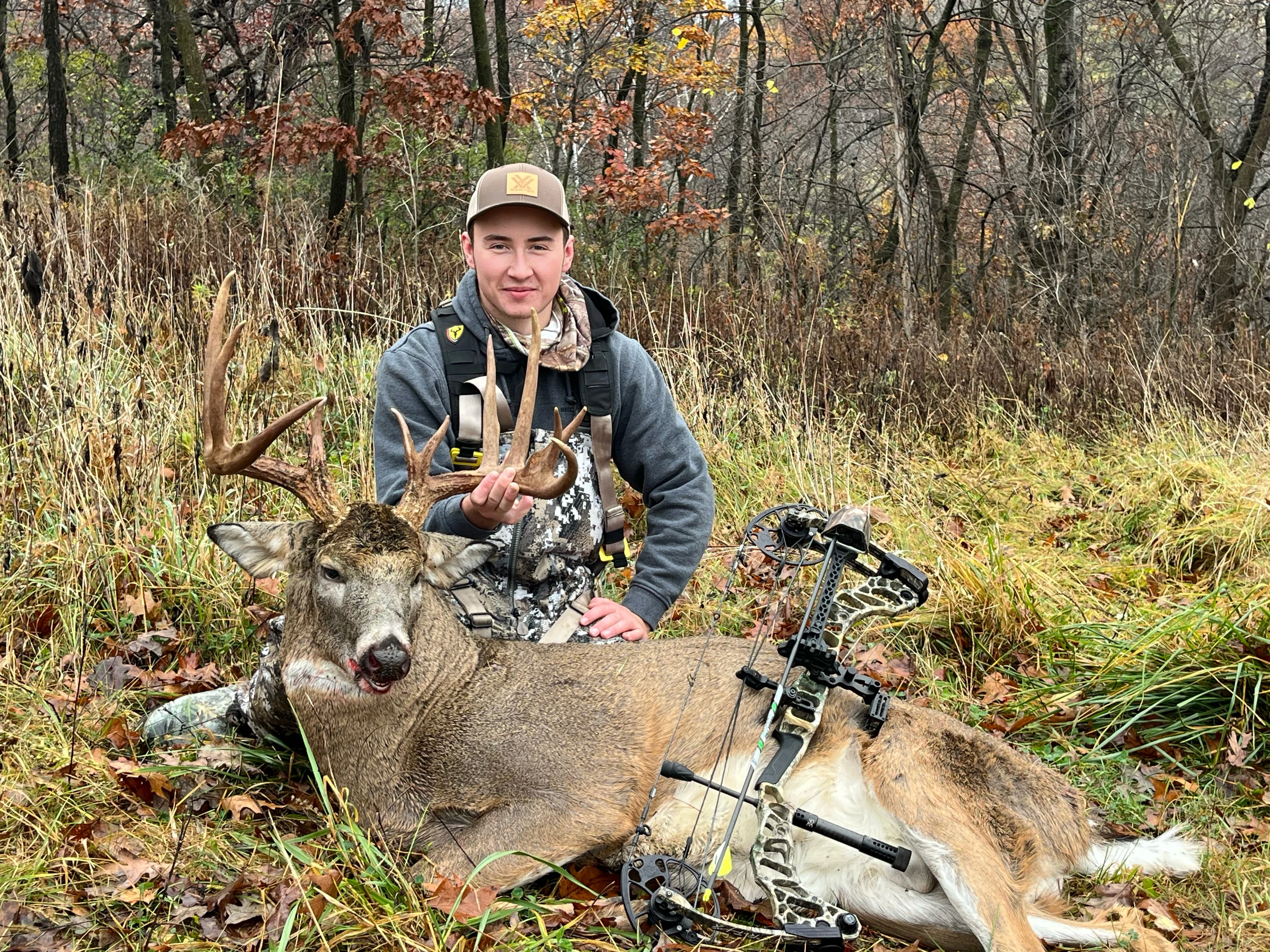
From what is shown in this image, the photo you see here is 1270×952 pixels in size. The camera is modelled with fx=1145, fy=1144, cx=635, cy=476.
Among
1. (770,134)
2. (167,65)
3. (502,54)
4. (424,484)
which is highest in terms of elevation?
(502,54)

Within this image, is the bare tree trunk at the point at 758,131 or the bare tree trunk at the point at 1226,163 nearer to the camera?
the bare tree trunk at the point at 1226,163

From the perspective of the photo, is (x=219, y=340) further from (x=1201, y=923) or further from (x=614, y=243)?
(x=614, y=243)

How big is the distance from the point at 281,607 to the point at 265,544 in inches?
51.6

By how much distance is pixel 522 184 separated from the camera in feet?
13.4

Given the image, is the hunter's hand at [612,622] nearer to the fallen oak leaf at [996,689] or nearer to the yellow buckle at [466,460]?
the yellow buckle at [466,460]

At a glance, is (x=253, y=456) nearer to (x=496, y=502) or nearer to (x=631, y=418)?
(x=496, y=502)

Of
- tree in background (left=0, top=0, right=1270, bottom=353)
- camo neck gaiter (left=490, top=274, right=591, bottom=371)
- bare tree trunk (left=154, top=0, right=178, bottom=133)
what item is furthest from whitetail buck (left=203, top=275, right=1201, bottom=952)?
bare tree trunk (left=154, top=0, right=178, bottom=133)

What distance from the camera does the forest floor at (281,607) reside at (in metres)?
3.01

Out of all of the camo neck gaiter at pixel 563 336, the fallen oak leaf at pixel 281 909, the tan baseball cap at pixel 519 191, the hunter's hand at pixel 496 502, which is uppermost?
the tan baseball cap at pixel 519 191

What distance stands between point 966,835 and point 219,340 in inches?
98.4

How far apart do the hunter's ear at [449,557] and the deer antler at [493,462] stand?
10cm

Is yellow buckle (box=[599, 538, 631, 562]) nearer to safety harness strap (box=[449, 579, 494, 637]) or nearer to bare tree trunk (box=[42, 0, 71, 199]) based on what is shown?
safety harness strap (box=[449, 579, 494, 637])

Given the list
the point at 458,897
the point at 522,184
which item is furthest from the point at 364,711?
the point at 522,184

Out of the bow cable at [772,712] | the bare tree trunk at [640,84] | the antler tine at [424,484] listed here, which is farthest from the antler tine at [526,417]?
the bare tree trunk at [640,84]
